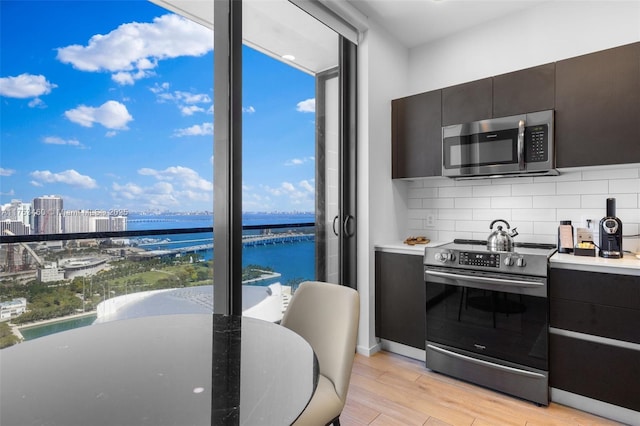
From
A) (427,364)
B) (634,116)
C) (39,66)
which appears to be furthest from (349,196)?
(39,66)

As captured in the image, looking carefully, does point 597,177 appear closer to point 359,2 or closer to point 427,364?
point 427,364

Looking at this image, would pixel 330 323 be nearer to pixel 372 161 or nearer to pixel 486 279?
pixel 486 279

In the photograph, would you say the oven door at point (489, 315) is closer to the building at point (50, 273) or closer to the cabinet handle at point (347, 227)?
the cabinet handle at point (347, 227)

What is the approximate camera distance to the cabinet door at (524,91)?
2350mm

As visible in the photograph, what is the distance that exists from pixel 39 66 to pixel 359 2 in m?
2.14

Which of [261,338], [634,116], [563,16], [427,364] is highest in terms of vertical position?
[563,16]

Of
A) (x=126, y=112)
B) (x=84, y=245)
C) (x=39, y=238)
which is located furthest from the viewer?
(x=126, y=112)

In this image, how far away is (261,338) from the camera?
1153 millimetres

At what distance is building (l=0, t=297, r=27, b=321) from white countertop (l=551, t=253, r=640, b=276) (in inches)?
111

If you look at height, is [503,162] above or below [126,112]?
below

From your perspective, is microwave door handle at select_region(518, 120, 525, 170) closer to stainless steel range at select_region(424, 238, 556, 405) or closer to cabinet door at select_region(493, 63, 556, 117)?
cabinet door at select_region(493, 63, 556, 117)

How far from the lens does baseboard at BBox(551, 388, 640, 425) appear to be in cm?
190

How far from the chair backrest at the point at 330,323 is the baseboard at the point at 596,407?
5.35 feet

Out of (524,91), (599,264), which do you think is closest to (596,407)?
(599,264)
